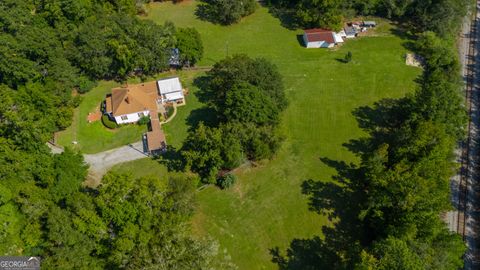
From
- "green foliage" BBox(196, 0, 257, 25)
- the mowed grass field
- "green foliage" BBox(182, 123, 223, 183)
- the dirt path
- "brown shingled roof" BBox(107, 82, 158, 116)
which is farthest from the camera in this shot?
"green foliage" BBox(196, 0, 257, 25)

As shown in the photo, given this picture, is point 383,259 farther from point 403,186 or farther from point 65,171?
point 65,171

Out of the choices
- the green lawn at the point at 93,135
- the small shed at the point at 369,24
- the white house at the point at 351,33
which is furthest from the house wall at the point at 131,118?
the small shed at the point at 369,24

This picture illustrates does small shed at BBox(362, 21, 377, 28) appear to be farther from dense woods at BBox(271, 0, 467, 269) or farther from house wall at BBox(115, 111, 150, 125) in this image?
house wall at BBox(115, 111, 150, 125)

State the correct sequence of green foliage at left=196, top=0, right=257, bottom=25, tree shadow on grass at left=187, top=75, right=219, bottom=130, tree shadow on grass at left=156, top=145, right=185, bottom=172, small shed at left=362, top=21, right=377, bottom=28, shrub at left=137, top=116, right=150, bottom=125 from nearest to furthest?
tree shadow on grass at left=156, top=145, right=185, bottom=172 → shrub at left=137, top=116, right=150, bottom=125 → tree shadow on grass at left=187, top=75, right=219, bottom=130 → small shed at left=362, top=21, right=377, bottom=28 → green foliage at left=196, top=0, right=257, bottom=25

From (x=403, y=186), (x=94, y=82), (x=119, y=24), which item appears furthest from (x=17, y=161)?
(x=403, y=186)

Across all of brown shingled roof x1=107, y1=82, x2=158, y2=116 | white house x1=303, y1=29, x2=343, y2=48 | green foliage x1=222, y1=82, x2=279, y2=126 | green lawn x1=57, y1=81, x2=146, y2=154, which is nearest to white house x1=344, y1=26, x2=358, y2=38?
white house x1=303, y1=29, x2=343, y2=48

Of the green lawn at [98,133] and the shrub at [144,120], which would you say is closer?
the green lawn at [98,133]

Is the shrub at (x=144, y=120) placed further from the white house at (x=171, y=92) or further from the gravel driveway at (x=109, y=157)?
the white house at (x=171, y=92)
